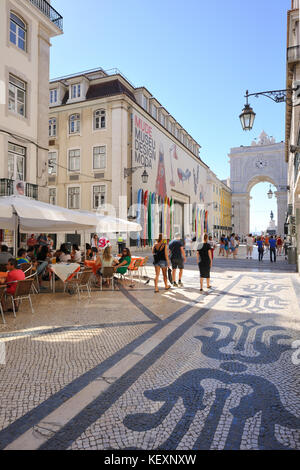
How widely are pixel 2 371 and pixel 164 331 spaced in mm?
2447

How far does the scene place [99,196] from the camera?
25.0m

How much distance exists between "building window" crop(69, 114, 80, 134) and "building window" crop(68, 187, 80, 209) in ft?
16.3

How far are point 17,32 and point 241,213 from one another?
5431 centimetres

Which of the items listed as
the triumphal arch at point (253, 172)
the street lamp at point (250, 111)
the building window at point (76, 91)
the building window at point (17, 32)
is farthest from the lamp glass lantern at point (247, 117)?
the triumphal arch at point (253, 172)

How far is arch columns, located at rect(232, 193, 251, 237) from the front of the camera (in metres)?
A: 61.6

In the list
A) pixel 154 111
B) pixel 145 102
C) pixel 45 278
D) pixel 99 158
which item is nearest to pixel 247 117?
pixel 45 278

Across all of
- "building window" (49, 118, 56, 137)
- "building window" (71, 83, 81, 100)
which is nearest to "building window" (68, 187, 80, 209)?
"building window" (49, 118, 56, 137)

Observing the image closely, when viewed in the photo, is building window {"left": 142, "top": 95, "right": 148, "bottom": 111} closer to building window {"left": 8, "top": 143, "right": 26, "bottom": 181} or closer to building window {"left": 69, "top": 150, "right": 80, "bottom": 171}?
building window {"left": 69, "top": 150, "right": 80, "bottom": 171}

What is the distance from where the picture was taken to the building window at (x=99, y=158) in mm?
24984

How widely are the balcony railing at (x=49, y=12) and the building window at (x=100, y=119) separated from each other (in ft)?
29.5

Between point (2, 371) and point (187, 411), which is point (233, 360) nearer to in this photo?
point (187, 411)

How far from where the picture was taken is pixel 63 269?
7891mm

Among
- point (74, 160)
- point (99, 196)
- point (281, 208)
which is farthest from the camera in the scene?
point (281, 208)

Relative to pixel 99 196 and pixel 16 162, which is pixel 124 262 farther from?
pixel 99 196
